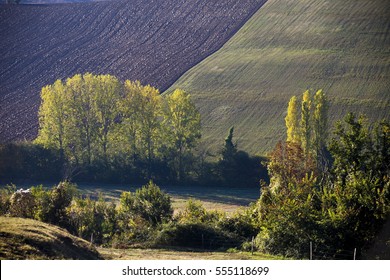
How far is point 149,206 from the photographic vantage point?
119ft

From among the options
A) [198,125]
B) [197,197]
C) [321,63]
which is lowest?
[197,197]

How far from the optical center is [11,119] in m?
69.8

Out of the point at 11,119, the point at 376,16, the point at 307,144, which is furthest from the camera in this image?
the point at 376,16

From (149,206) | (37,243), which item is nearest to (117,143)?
(149,206)

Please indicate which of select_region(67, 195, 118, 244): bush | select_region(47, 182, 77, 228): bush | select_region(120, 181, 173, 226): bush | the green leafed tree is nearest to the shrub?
select_region(47, 182, 77, 228): bush

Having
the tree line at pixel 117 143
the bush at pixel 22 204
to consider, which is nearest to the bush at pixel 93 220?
the bush at pixel 22 204

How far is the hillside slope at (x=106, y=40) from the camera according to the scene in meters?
79.8

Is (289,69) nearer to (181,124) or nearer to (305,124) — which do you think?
(305,124)

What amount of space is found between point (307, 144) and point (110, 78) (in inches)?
720

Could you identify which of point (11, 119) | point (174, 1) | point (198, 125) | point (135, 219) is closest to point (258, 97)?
point (198, 125)

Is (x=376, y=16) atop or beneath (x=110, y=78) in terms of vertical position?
atop

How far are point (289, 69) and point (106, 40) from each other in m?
23.9

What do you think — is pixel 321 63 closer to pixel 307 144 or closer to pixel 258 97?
pixel 258 97

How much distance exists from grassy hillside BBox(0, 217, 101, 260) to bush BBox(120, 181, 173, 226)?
37.1 ft
